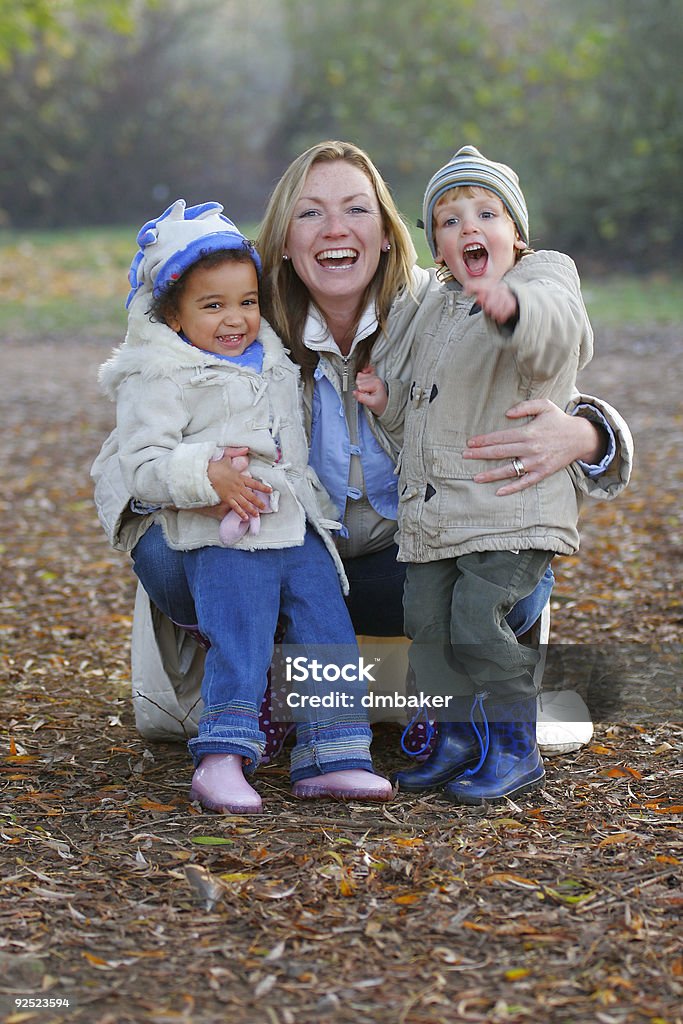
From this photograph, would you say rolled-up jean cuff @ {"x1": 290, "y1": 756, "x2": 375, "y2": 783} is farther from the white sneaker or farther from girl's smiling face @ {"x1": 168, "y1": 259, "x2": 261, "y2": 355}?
girl's smiling face @ {"x1": 168, "y1": 259, "x2": 261, "y2": 355}

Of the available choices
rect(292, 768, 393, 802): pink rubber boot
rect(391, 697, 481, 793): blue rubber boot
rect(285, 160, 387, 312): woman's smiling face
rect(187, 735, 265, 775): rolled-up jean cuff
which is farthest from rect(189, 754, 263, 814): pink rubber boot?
rect(285, 160, 387, 312): woman's smiling face

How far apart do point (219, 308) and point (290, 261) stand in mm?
311

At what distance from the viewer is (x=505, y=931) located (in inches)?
89.1

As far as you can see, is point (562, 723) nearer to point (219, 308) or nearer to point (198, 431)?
point (198, 431)

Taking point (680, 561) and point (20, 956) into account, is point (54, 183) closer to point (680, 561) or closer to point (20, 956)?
point (680, 561)

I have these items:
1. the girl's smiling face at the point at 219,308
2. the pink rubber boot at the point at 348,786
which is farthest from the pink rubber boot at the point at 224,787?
the girl's smiling face at the point at 219,308

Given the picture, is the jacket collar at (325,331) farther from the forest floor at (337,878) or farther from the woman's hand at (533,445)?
the forest floor at (337,878)

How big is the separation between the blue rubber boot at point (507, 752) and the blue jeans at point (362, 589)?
0.23 meters

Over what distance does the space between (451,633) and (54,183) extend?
20.2 meters

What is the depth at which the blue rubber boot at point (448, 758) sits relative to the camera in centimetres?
299

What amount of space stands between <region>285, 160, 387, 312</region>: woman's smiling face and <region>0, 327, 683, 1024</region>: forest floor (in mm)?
1250

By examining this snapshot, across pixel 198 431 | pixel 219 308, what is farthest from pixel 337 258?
pixel 198 431

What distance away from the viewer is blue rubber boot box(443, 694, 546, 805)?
292 cm

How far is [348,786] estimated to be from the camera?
289 centimetres
